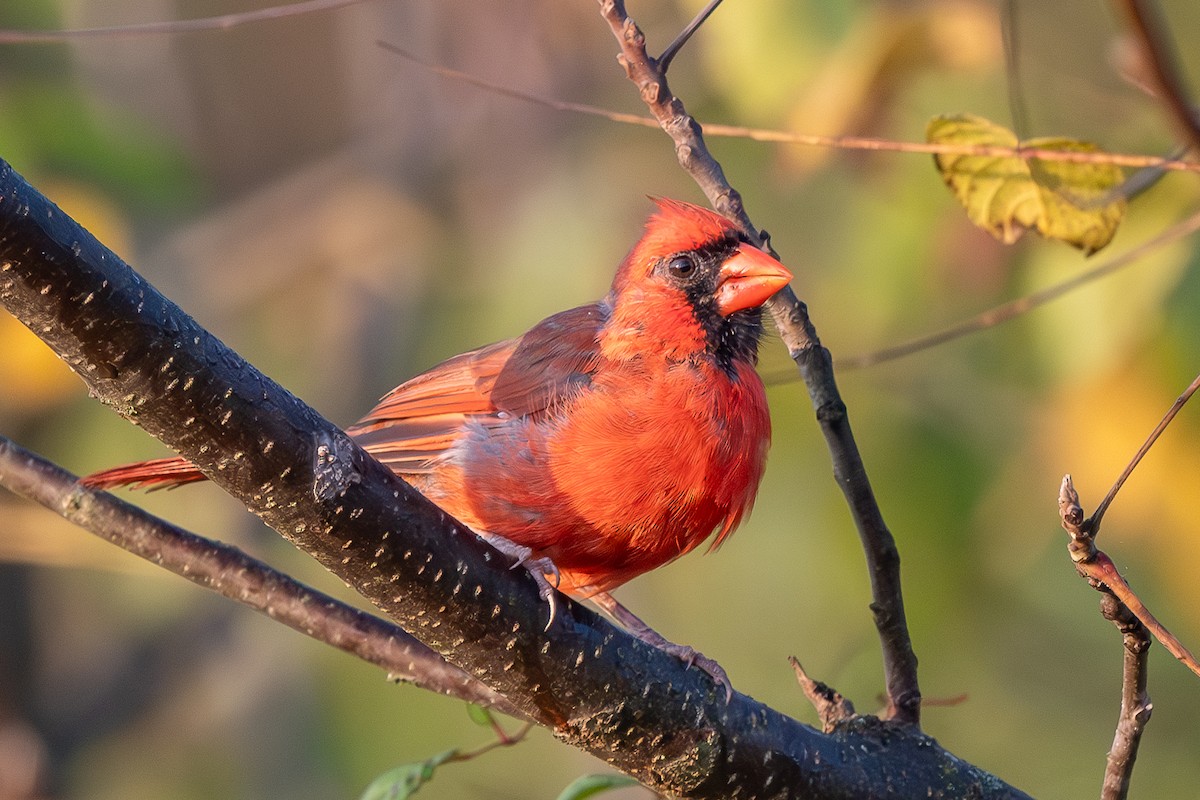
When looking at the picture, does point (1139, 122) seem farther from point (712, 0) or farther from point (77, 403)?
point (77, 403)

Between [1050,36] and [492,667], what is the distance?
16.1 ft

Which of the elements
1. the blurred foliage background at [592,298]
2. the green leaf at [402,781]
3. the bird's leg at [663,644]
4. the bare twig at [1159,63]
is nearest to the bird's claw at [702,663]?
the bird's leg at [663,644]

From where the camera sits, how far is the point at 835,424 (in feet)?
8.01

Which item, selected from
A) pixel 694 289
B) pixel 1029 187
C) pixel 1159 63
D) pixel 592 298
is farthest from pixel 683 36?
pixel 592 298

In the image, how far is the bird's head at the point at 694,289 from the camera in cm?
311

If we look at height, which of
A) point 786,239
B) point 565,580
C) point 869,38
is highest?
point 786,239

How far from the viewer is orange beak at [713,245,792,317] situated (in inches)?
116

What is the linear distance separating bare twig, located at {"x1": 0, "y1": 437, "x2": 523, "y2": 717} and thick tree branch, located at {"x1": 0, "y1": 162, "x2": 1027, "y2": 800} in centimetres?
53

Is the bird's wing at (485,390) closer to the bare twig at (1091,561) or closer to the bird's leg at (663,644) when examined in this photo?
the bird's leg at (663,644)

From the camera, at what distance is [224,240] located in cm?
710

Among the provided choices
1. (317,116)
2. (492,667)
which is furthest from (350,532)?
(317,116)

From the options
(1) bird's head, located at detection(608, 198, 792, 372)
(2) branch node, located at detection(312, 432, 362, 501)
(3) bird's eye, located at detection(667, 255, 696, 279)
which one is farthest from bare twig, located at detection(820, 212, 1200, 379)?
(2) branch node, located at detection(312, 432, 362, 501)

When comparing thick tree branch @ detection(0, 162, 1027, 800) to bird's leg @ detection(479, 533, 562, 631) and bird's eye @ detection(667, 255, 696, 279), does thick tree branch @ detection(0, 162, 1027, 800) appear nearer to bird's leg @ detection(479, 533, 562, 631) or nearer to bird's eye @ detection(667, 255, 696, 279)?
bird's leg @ detection(479, 533, 562, 631)

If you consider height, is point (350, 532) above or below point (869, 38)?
below
